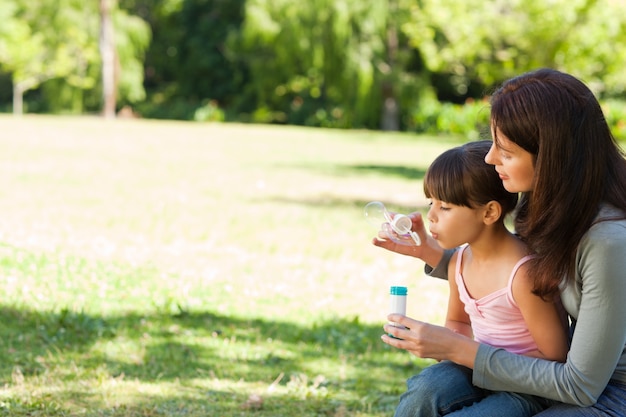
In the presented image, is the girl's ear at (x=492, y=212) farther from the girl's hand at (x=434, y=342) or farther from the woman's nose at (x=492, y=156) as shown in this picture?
the girl's hand at (x=434, y=342)

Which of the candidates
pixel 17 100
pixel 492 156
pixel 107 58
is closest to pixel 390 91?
pixel 107 58

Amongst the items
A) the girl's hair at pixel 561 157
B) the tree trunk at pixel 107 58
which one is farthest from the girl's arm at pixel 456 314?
the tree trunk at pixel 107 58

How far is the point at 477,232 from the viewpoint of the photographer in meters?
2.85

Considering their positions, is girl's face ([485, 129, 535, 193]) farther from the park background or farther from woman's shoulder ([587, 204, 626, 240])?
the park background

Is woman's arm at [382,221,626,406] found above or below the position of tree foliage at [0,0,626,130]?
below

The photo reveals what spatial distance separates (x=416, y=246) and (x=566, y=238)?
71 cm

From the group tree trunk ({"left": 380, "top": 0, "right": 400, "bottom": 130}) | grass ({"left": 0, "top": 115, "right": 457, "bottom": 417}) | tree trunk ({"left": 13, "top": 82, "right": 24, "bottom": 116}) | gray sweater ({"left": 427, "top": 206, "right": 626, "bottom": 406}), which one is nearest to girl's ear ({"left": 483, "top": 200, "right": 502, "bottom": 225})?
gray sweater ({"left": 427, "top": 206, "right": 626, "bottom": 406})

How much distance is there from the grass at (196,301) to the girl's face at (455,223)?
1631 millimetres

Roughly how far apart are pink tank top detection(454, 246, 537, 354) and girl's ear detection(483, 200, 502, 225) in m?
0.15

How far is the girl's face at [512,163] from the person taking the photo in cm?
258

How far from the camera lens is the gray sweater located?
2.46m

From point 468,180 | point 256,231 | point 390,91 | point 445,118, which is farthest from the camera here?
point 390,91

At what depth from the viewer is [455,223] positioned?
9.29 feet

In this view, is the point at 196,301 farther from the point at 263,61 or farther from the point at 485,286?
the point at 263,61
